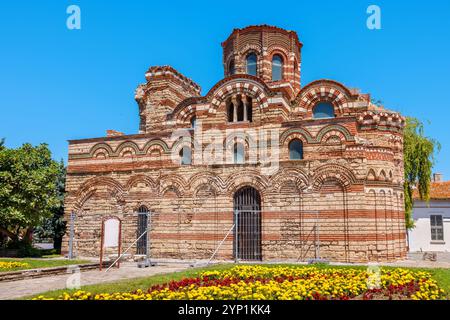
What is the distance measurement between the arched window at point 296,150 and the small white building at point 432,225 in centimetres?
1570

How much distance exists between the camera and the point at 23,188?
20156mm

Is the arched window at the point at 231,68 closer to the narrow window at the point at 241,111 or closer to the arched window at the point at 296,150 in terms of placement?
the narrow window at the point at 241,111

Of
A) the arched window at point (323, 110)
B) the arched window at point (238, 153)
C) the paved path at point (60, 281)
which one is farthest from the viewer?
the arched window at point (323, 110)

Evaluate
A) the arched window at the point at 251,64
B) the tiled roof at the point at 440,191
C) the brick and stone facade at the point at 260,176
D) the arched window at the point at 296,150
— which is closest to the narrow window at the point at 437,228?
the tiled roof at the point at 440,191

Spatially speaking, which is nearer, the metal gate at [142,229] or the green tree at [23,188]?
the metal gate at [142,229]

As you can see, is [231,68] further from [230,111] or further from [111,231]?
[111,231]

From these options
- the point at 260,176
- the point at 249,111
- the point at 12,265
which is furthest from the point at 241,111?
the point at 12,265

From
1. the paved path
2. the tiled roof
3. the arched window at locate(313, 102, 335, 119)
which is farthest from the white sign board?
the tiled roof

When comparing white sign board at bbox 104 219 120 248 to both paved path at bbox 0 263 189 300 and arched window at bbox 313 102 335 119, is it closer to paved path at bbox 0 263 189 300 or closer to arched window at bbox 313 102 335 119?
paved path at bbox 0 263 189 300

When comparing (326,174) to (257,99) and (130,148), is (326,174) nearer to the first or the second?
(257,99)

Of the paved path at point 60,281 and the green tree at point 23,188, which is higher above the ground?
the green tree at point 23,188

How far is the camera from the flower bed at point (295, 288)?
8375 mm

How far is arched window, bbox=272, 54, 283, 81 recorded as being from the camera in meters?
23.9

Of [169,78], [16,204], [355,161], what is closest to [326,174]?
[355,161]
